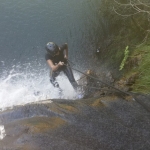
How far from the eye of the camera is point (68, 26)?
408 inches

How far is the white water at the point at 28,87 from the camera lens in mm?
7484

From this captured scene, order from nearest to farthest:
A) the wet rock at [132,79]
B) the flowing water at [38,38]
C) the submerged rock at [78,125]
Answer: the submerged rock at [78,125]
the wet rock at [132,79]
the flowing water at [38,38]

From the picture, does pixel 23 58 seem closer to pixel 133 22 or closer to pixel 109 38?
pixel 109 38

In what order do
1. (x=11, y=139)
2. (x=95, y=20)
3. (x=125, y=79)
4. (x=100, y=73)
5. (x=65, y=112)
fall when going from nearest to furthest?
1. (x=11, y=139)
2. (x=65, y=112)
3. (x=125, y=79)
4. (x=100, y=73)
5. (x=95, y=20)

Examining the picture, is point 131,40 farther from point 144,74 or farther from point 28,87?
point 28,87

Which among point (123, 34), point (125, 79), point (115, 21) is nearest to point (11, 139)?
point (125, 79)

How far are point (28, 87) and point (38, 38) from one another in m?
2.84

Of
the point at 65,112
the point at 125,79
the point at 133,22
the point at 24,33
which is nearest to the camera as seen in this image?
the point at 65,112

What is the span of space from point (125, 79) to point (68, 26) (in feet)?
16.2

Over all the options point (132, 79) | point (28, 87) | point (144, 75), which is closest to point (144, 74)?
point (144, 75)

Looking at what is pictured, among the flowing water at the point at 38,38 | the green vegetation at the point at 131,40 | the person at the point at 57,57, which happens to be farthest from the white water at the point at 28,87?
the green vegetation at the point at 131,40

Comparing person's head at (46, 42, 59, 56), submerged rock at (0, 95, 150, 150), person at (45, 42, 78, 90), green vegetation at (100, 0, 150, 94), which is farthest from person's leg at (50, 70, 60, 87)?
submerged rock at (0, 95, 150, 150)

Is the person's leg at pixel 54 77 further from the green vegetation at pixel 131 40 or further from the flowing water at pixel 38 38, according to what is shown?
the green vegetation at pixel 131 40

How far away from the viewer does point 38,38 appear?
10.5 m
